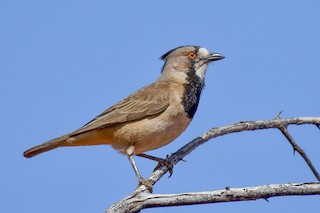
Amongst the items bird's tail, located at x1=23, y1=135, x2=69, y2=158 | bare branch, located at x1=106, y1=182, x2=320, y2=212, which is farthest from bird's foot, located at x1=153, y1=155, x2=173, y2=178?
bare branch, located at x1=106, y1=182, x2=320, y2=212

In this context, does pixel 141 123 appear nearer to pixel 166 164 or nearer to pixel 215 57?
pixel 166 164

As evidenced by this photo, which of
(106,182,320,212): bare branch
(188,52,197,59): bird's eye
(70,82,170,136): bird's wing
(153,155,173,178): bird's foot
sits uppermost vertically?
(188,52,197,59): bird's eye

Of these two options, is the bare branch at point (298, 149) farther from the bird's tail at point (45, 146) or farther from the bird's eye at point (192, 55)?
the bird's tail at point (45, 146)

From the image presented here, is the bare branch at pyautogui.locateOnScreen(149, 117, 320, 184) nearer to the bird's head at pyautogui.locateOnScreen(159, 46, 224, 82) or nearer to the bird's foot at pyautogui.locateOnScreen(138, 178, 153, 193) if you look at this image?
the bird's foot at pyautogui.locateOnScreen(138, 178, 153, 193)

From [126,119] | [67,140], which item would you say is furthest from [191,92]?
[67,140]

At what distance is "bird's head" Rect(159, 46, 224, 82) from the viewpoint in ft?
31.1

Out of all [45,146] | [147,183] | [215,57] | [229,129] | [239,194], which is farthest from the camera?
[215,57]

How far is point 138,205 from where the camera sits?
601 cm

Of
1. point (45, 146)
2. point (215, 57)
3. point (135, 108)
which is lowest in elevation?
point (45, 146)

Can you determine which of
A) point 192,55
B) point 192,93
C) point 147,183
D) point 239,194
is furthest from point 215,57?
point 239,194

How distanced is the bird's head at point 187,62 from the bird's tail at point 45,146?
2214 mm

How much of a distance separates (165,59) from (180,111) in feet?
6.08

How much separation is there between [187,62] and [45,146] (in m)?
2.84

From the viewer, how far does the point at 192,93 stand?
8.93m
